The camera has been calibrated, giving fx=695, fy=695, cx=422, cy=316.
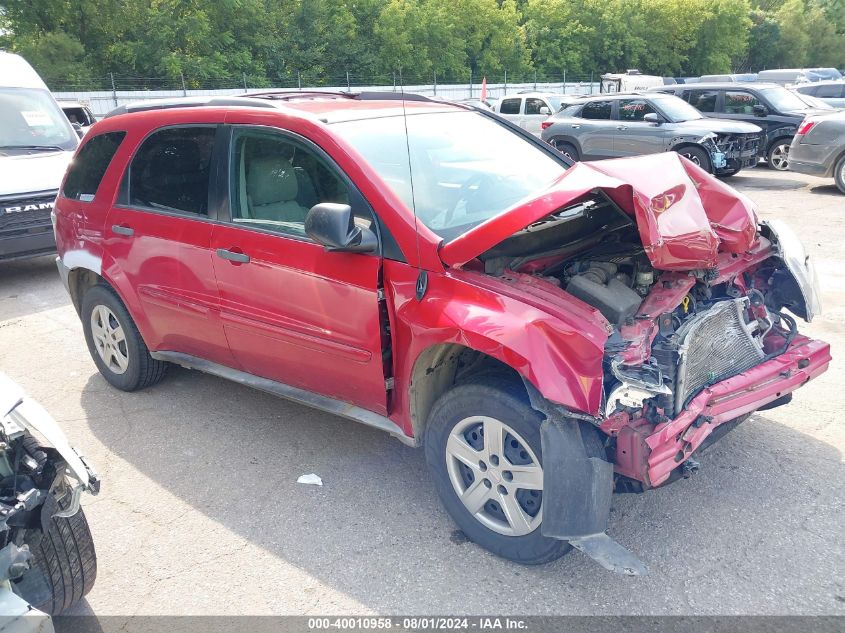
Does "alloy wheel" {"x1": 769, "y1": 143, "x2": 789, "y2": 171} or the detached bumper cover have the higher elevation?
the detached bumper cover

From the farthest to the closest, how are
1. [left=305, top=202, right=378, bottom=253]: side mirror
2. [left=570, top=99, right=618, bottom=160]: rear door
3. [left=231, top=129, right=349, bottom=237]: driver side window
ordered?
[left=570, top=99, right=618, bottom=160]: rear door < [left=231, top=129, right=349, bottom=237]: driver side window < [left=305, top=202, right=378, bottom=253]: side mirror

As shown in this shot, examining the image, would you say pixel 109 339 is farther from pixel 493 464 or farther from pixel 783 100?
pixel 783 100

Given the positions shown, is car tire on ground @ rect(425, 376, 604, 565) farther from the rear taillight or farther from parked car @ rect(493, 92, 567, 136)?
parked car @ rect(493, 92, 567, 136)

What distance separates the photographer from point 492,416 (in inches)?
114

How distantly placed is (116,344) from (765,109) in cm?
1307

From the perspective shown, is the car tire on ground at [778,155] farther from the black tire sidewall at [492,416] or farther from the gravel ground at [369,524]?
the black tire sidewall at [492,416]

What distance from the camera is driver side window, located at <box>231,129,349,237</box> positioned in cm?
348

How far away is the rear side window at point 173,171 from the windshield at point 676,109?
1066 cm

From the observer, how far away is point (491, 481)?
118 inches

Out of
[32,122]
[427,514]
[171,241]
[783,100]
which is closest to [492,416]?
[427,514]

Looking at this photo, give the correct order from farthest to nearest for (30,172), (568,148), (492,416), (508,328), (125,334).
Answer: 1. (568,148)
2. (30,172)
3. (125,334)
4. (492,416)
5. (508,328)

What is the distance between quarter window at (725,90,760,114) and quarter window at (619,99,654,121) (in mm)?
2176

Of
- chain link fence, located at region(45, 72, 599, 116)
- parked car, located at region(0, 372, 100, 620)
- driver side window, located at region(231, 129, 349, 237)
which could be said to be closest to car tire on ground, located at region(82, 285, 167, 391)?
driver side window, located at region(231, 129, 349, 237)

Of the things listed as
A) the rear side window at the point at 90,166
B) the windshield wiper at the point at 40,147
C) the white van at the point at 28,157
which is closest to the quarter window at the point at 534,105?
the white van at the point at 28,157
